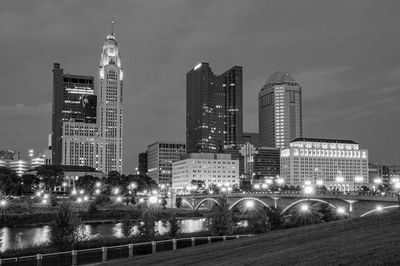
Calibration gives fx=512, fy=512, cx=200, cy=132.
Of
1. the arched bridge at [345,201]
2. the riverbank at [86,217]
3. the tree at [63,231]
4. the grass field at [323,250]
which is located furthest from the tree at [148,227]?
the riverbank at [86,217]

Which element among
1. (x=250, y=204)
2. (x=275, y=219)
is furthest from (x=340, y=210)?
(x=250, y=204)

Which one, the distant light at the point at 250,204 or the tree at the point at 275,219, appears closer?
the tree at the point at 275,219

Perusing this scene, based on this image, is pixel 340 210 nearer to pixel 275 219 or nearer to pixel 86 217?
pixel 275 219

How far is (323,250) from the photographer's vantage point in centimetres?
2694

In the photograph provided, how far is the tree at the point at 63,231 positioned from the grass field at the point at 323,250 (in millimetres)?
15323

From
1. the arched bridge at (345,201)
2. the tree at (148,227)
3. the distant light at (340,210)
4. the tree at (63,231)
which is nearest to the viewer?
the tree at (63,231)

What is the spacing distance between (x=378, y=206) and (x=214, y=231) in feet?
113

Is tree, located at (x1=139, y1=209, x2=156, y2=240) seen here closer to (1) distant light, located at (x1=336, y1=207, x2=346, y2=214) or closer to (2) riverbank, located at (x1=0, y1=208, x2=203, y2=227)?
(1) distant light, located at (x1=336, y1=207, x2=346, y2=214)

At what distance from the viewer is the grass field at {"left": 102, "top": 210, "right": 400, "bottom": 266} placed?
912 inches

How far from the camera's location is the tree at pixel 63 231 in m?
52.3

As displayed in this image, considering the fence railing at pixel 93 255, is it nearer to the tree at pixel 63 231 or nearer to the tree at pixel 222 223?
the tree at pixel 63 231

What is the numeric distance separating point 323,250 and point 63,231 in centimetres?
3372

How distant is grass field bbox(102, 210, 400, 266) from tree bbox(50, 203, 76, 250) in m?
15.3

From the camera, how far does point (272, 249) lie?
32.7 m
